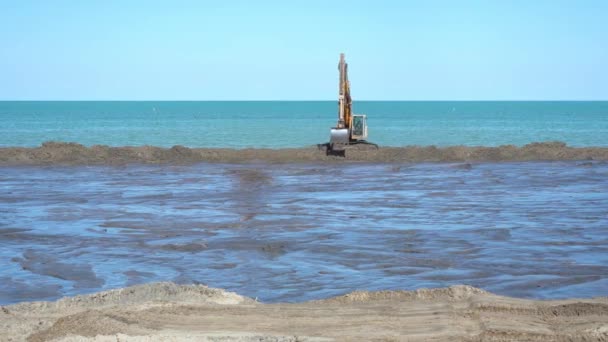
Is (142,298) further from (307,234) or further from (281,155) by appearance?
(281,155)

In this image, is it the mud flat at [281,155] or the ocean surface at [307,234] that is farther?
the mud flat at [281,155]

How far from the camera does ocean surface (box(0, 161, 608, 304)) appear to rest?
1295cm

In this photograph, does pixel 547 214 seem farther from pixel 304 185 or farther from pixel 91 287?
pixel 91 287

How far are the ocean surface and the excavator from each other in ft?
20.2

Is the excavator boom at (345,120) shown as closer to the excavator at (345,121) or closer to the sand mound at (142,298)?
the excavator at (345,121)

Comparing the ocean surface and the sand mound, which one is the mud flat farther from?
the sand mound

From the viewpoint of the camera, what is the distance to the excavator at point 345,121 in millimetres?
35938

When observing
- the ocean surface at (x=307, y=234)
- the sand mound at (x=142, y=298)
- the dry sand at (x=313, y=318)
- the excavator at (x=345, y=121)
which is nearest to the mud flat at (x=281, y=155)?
the excavator at (x=345, y=121)

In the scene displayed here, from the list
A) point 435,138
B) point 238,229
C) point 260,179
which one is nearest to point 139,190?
point 260,179

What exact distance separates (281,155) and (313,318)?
99.7ft

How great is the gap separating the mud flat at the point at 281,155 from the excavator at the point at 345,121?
0.79 meters

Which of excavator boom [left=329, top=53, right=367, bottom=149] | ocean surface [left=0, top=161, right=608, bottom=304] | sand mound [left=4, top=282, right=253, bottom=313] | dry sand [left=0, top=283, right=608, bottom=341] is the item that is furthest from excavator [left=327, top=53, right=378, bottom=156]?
dry sand [left=0, top=283, right=608, bottom=341]

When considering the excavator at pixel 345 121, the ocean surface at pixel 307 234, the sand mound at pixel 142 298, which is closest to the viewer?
the sand mound at pixel 142 298

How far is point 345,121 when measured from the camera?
36.4 meters
